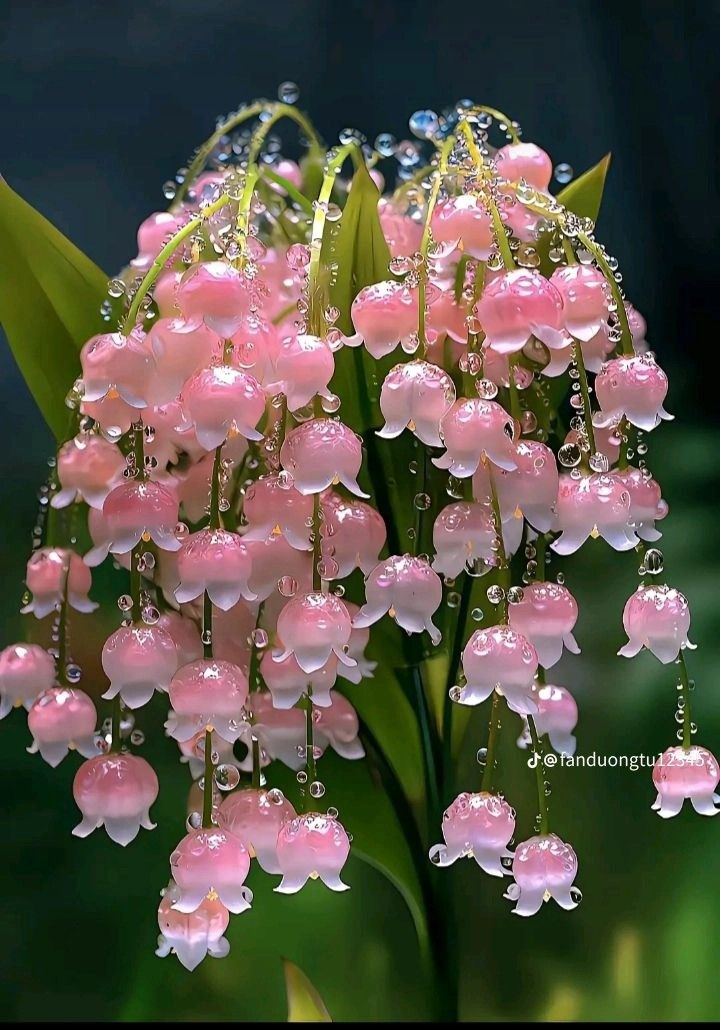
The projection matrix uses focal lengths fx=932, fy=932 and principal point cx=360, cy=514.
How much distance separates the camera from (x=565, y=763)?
0.66 metres

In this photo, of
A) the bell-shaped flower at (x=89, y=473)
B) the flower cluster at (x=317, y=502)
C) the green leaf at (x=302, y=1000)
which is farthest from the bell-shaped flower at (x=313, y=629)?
the green leaf at (x=302, y=1000)

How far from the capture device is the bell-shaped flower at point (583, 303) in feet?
1.18

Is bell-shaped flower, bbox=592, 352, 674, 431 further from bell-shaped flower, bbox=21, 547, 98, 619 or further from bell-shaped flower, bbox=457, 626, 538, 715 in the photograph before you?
bell-shaped flower, bbox=21, 547, 98, 619

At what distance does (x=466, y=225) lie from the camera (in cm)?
36

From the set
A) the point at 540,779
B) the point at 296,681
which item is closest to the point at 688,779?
the point at 540,779

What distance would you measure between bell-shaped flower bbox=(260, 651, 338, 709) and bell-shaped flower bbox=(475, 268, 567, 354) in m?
0.13

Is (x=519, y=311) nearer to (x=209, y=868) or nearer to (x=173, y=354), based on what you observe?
(x=173, y=354)

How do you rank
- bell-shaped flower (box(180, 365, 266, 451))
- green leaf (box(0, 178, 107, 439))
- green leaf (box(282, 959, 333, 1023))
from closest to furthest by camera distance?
bell-shaped flower (box(180, 365, 266, 451)) < green leaf (box(0, 178, 107, 439)) < green leaf (box(282, 959, 333, 1023))

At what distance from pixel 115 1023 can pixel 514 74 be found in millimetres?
744

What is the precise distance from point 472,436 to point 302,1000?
1.41ft

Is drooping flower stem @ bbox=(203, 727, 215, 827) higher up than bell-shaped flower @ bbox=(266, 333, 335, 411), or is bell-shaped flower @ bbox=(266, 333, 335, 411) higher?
bell-shaped flower @ bbox=(266, 333, 335, 411)

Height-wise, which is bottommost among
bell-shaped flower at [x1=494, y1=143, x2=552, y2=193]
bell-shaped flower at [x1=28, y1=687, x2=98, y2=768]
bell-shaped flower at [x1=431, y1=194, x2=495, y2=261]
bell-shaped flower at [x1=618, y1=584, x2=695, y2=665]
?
bell-shaped flower at [x1=28, y1=687, x2=98, y2=768]

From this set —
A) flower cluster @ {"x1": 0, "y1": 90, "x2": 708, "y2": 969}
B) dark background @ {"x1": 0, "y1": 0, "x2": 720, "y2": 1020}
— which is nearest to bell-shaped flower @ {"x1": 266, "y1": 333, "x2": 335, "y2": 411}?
flower cluster @ {"x1": 0, "y1": 90, "x2": 708, "y2": 969}

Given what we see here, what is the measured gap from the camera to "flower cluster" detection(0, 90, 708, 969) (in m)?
0.33
